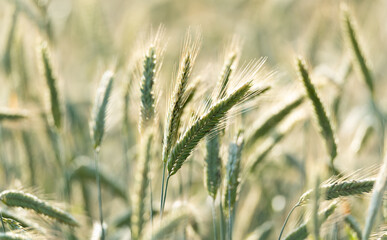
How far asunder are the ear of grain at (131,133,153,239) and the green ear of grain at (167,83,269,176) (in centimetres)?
38

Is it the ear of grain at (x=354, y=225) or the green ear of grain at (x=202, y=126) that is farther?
the ear of grain at (x=354, y=225)

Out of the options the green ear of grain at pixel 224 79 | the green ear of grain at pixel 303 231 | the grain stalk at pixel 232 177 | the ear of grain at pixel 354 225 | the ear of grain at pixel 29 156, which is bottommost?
the ear of grain at pixel 354 225

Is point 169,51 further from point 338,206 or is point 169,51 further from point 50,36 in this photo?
point 338,206

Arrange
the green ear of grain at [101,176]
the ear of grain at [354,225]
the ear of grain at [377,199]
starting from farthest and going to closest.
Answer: the green ear of grain at [101,176] → the ear of grain at [354,225] → the ear of grain at [377,199]

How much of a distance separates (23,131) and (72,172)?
455mm

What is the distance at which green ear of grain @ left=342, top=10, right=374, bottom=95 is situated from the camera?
175cm

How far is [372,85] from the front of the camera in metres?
1.81

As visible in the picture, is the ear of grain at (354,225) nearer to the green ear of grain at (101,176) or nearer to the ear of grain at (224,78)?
the ear of grain at (224,78)

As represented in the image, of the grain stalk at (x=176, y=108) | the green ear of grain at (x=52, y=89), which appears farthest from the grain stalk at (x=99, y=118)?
the grain stalk at (x=176, y=108)

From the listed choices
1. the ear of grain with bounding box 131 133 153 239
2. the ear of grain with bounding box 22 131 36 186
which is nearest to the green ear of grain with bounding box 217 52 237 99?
the ear of grain with bounding box 131 133 153 239

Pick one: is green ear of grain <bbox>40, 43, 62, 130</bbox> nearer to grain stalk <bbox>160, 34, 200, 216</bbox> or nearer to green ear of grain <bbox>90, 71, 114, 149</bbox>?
green ear of grain <bbox>90, 71, 114, 149</bbox>

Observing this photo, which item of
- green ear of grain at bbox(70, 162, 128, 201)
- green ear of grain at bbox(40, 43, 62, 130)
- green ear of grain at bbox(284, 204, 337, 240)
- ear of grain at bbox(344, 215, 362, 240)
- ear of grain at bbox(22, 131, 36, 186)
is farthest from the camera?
ear of grain at bbox(22, 131, 36, 186)

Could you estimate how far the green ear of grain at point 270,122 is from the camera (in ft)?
5.68

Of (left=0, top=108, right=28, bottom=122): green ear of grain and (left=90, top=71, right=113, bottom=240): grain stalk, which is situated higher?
(left=0, top=108, right=28, bottom=122): green ear of grain
